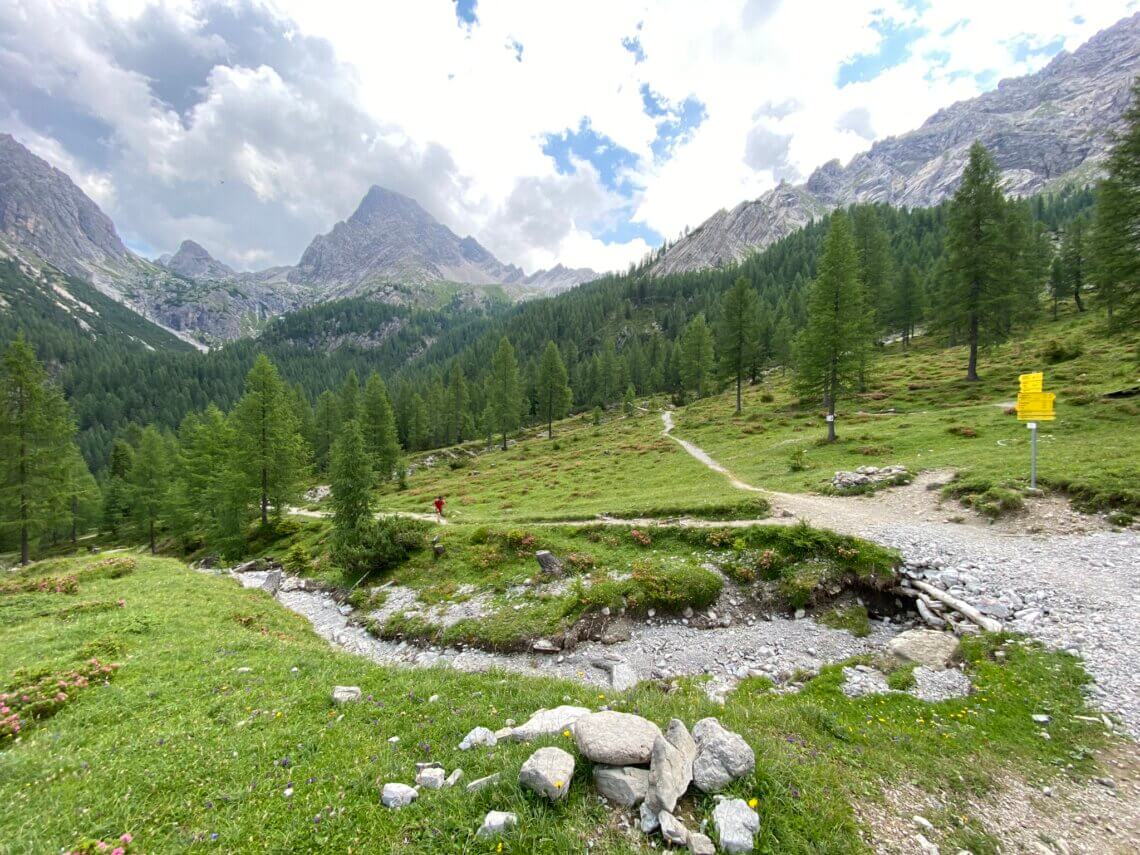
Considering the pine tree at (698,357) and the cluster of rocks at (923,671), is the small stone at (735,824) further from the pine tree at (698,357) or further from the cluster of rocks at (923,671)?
the pine tree at (698,357)

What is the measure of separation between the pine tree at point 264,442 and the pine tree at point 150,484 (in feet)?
75.9

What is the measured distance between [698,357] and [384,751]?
83652 mm

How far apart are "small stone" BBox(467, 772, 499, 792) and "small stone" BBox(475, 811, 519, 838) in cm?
63

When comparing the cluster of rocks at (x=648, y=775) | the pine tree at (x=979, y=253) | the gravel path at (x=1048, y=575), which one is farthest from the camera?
the pine tree at (x=979, y=253)

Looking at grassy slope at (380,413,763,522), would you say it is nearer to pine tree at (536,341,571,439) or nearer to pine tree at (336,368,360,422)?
pine tree at (536,341,571,439)

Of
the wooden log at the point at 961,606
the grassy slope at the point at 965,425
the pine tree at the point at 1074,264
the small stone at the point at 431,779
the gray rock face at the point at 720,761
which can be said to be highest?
the pine tree at the point at 1074,264

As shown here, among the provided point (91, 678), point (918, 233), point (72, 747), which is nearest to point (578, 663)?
point (72, 747)

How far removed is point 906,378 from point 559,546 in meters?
50.8

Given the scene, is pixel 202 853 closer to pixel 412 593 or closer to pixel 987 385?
pixel 412 593

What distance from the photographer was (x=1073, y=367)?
38406 millimetres

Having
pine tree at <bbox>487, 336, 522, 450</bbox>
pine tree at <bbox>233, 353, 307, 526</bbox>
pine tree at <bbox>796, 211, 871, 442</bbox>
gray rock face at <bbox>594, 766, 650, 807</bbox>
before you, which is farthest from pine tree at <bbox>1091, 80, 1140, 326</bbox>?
pine tree at <bbox>487, 336, 522, 450</bbox>

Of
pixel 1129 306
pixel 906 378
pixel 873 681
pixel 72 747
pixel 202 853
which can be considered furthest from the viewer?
pixel 906 378

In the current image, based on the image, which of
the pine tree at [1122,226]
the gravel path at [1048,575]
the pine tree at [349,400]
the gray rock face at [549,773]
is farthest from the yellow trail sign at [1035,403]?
the pine tree at [349,400]

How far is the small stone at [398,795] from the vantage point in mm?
6160
